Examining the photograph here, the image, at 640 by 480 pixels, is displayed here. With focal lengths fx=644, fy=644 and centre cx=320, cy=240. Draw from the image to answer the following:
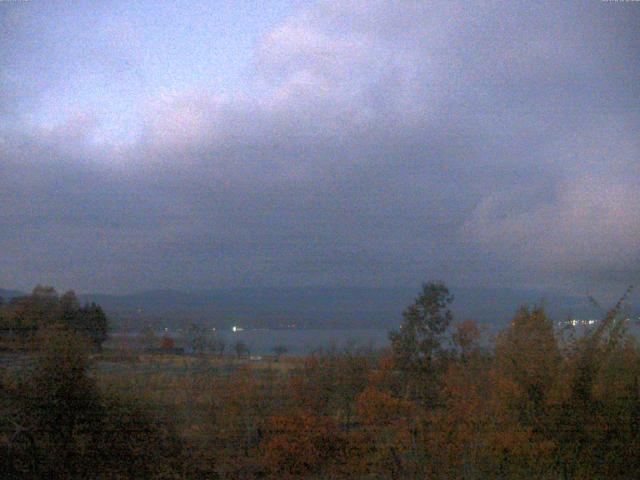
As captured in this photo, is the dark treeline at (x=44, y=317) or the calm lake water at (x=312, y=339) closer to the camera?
the dark treeline at (x=44, y=317)

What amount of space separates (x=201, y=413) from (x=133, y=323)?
223 cm

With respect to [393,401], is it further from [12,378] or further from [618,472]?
[12,378]

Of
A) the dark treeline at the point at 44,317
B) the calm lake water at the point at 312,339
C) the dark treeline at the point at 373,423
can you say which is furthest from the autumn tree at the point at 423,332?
the dark treeline at the point at 44,317

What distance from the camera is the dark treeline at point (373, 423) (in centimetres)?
833

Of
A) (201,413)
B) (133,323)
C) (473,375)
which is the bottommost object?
(201,413)

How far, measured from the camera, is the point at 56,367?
8672mm

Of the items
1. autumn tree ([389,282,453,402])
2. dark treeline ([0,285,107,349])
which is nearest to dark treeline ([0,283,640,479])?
dark treeline ([0,285,107,349])

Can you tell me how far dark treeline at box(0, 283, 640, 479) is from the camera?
833 centimetres

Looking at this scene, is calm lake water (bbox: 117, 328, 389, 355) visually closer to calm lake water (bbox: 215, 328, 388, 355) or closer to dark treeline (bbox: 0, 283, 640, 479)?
calm lake water (bbox: 215, 328, 388, 355)

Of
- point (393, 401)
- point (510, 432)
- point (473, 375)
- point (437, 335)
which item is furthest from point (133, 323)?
point (437, 335)

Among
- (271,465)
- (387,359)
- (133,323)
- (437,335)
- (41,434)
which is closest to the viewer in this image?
(41,434)

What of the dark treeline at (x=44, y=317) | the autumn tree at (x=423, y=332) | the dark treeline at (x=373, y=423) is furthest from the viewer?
the autumn tree at (x=423, y=332)

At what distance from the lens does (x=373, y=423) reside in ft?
35.5

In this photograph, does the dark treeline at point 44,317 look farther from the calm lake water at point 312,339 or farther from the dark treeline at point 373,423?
the calm lake water at point 312,339
